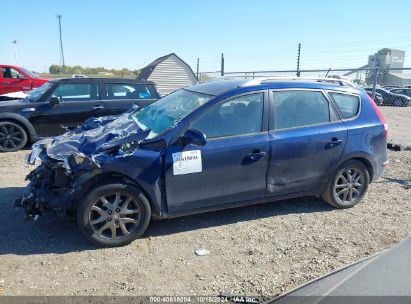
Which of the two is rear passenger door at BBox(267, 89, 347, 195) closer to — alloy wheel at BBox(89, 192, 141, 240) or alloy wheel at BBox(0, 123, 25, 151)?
alloy wheel at BBox(89, 192, 141, 240)

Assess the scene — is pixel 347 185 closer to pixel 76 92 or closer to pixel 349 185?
pixel 349 185

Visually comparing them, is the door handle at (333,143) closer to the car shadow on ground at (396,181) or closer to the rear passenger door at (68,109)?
the car shadow on ground at (396,181)

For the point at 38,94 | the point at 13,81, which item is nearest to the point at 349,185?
the point at 38,94

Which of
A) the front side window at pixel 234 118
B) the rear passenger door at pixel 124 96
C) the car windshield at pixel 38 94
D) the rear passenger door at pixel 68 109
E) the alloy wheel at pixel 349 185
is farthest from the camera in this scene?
the rear passenger door at pixel 124 96

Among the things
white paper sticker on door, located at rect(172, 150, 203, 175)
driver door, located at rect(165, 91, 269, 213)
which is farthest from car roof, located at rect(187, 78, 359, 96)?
white paper sticker on door, located at rect(172, 150, 203, 175)

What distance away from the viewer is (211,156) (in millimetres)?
3799

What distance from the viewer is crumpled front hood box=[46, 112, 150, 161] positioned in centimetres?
366

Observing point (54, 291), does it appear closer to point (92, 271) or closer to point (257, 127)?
point (92, 271)

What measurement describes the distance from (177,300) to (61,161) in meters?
1.73

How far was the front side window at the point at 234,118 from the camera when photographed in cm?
388

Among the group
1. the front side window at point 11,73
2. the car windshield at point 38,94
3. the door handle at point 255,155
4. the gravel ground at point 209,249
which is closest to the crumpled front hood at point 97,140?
the gravel ground at point 209,249

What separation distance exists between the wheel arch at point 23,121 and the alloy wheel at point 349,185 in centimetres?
601

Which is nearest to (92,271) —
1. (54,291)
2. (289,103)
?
(54,291)

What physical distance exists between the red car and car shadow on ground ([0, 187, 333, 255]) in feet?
33.1
